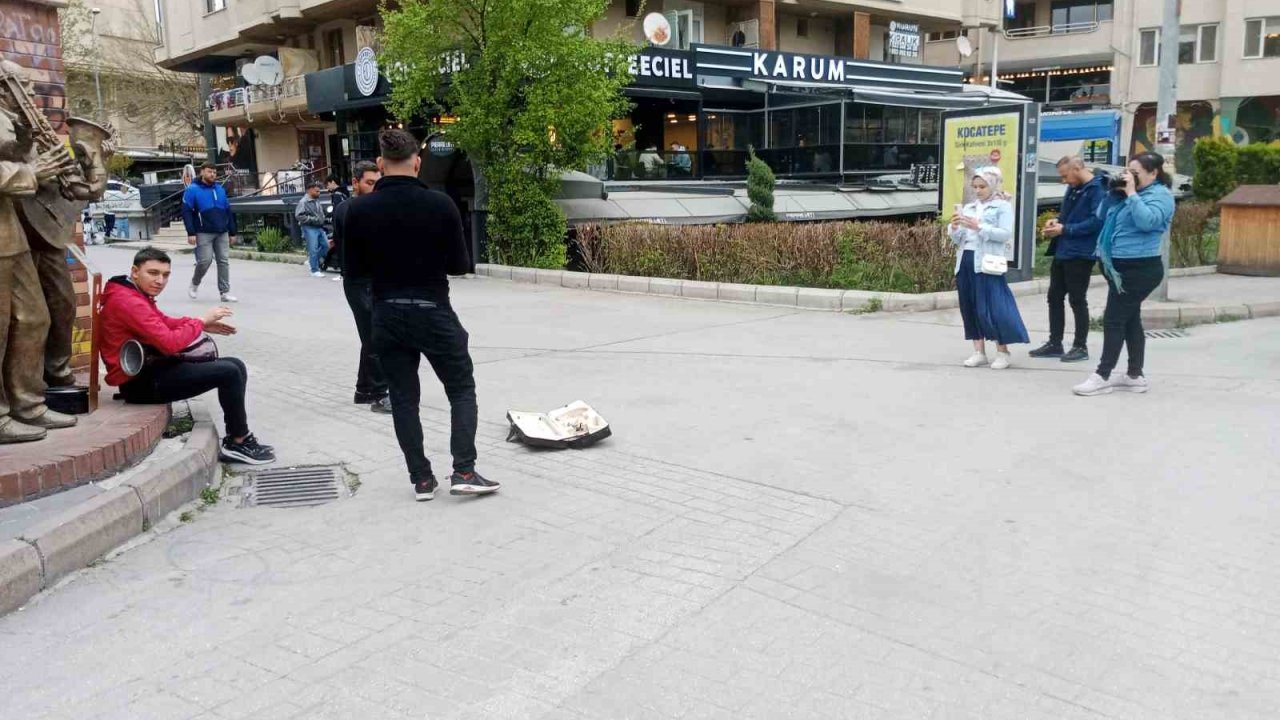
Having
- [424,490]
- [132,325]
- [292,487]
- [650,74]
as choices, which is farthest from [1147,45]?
[132,325]

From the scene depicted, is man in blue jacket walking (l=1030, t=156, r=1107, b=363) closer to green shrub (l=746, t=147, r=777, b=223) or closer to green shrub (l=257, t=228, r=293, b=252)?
green shrub (l=746, t=147, r=777, b=223)

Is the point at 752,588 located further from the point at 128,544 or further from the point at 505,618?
the point at 128,544

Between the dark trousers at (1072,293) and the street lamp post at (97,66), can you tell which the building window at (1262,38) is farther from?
the street lamp post at (97,66)

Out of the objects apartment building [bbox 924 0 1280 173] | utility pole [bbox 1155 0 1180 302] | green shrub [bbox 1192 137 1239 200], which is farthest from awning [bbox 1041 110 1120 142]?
utility pole [bbox 1155 0 1180 302]

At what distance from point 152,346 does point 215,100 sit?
35453mm

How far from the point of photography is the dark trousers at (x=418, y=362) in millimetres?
5039

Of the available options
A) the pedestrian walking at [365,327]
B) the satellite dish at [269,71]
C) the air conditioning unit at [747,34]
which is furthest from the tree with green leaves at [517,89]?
the satellite dish at [269,71]

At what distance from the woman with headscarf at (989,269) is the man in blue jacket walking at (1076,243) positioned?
0.66m

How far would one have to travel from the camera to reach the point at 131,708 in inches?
126

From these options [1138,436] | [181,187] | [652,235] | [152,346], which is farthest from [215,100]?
[1138,436]

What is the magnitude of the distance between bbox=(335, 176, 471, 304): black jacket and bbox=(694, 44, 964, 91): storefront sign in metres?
21.3

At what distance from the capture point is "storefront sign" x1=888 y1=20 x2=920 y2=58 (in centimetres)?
3450

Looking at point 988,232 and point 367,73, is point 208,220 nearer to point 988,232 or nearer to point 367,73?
point 367,73

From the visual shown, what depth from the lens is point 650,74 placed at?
24.1 meters
